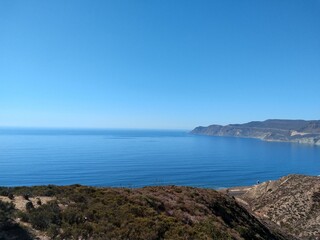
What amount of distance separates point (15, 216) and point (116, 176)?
87.4m

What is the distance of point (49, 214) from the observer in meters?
13.8

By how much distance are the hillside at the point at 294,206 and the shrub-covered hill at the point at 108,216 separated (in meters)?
15.2

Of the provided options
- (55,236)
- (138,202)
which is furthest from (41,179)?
(55,236)

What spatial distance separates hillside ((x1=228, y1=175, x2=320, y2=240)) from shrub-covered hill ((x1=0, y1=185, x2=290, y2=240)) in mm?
15233

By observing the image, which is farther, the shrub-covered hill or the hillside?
the hillside

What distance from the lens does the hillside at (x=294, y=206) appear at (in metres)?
34.8

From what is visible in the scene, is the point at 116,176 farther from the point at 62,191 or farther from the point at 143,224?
the point at 143,224

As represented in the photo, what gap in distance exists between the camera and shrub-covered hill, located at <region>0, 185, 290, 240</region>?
13.1m

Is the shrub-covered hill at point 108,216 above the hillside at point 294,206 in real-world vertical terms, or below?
above

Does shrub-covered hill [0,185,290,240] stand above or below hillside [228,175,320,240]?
above

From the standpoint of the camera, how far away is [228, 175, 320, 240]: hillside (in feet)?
114

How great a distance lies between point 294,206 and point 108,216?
33975 mm

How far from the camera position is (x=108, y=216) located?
15.3m

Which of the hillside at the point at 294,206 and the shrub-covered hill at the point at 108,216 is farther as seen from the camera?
the hillside at the point at 294,206
